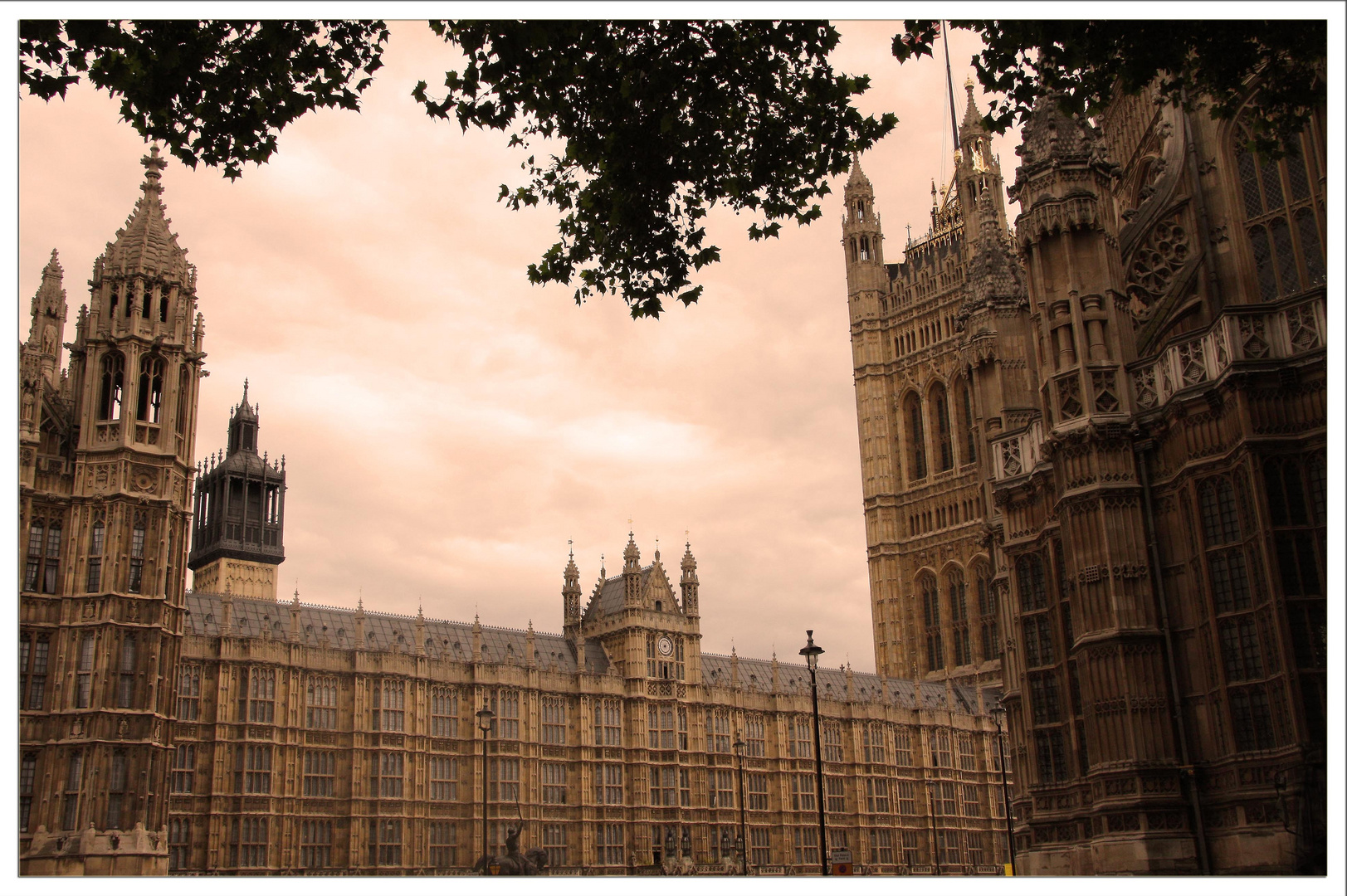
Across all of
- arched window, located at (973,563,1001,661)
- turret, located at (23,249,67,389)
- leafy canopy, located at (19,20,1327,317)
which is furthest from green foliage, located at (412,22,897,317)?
arched window, located at (973,563,1001,661)

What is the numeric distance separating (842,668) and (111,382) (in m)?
61.6

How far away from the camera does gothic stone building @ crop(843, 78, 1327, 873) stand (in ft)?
73.5

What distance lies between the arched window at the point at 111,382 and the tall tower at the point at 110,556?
0.14ft

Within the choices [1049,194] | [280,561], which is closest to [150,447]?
[1049,194]

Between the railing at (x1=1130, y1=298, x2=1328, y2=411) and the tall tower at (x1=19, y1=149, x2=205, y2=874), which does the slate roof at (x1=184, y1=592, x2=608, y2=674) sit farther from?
A: the railing at (x1=1130, y1=298, x2=1328, y2=411)

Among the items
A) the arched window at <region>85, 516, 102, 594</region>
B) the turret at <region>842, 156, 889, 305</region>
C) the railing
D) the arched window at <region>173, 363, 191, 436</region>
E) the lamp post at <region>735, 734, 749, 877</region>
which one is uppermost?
the turret at <region>842, 156, 889, 305</region>

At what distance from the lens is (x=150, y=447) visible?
43.2 metres

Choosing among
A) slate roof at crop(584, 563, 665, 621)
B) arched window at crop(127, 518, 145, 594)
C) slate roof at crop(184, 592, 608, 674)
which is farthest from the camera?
slate roof at crop(584, 563, 665, 621)

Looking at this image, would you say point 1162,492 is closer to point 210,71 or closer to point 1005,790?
point 210,71

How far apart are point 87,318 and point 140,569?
9.34 m

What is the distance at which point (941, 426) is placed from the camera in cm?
11100

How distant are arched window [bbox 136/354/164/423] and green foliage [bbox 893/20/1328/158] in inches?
1321

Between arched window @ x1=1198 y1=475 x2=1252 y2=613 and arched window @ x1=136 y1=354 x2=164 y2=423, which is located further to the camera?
arched window @ x1=136 y1=354 x2=164 y2=423

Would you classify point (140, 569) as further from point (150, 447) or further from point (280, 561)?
point (280, 561)
